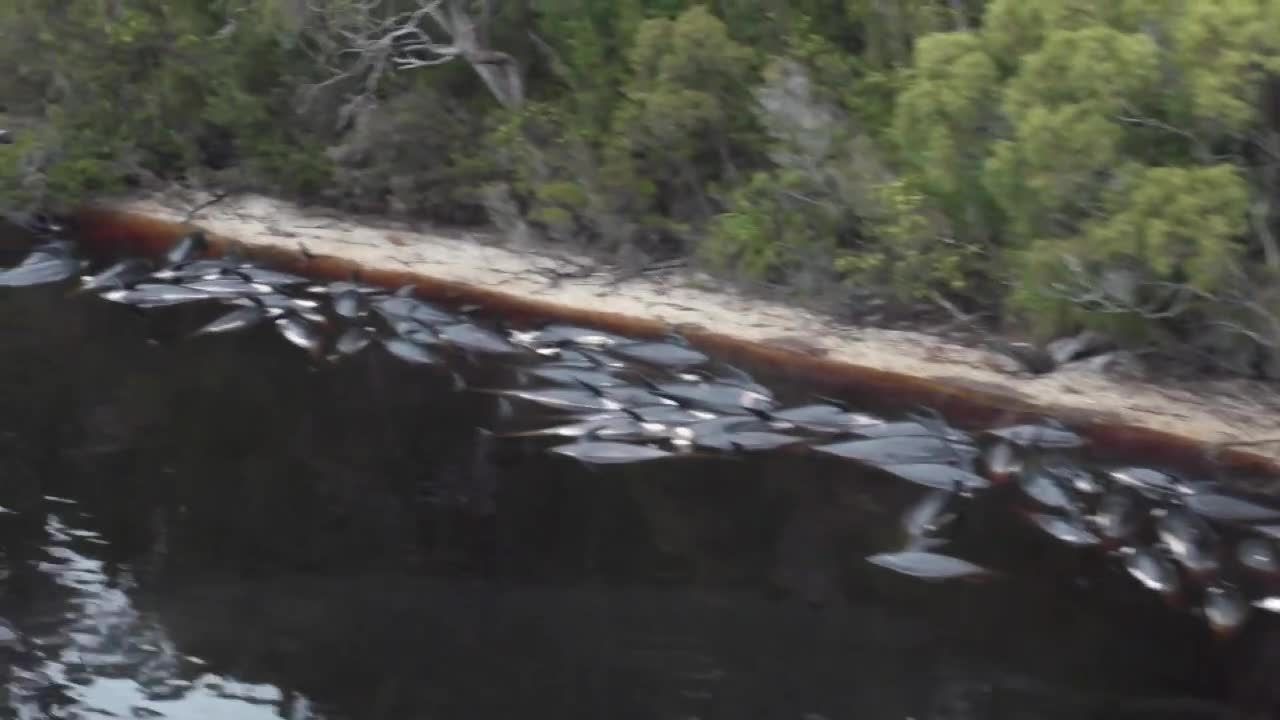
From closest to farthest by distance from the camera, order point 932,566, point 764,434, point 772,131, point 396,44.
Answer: point 932,566, point 764,434, point 772,131, point 396,44

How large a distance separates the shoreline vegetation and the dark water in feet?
10.4

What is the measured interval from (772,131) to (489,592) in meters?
7.88

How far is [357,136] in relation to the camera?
18.3 meters

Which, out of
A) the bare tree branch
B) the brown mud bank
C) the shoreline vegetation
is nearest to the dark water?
the brown mud bank

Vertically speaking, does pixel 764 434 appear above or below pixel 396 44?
below

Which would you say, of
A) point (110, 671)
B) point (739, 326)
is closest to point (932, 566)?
point (110, 671)

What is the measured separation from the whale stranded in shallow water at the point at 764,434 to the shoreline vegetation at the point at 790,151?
1.65 metres

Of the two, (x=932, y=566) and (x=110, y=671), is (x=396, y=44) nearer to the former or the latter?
(x=932, y=566)

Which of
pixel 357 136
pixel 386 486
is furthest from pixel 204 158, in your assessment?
pixel 386 486

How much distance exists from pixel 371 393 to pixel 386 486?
2.13 m

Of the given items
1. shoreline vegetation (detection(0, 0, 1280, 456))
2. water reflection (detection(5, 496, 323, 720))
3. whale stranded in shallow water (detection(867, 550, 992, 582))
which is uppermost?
shoreline vegetation (detection(0, 0, 1280, 456))

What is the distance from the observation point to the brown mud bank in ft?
36.8

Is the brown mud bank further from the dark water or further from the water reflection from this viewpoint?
the water reflection

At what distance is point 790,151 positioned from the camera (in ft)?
48.8
